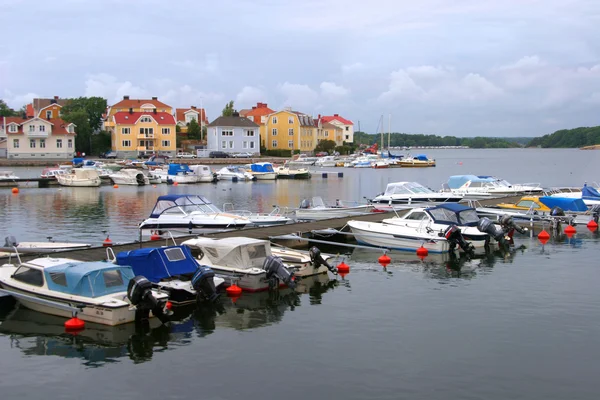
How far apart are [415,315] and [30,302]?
11.2 metres

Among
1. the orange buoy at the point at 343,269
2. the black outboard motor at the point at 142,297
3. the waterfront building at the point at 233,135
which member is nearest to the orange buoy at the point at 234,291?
the black outboard motor at the point at 142,297

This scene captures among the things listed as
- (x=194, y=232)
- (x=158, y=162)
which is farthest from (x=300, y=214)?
(x=158, y=162)

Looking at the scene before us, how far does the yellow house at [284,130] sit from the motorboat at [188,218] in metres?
102

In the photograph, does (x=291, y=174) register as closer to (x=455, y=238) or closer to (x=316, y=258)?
(x=455, y=238)

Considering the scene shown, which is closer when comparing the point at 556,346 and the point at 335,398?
the point at 335,398

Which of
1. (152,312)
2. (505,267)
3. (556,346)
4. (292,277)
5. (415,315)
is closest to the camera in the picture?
(556,346)

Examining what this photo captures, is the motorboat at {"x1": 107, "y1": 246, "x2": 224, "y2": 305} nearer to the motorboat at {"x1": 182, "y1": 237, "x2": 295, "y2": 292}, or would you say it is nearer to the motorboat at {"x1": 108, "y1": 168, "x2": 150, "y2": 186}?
the motorboat at {"x1": 182, "y1": 237, "x2": 295, "y2": 292}

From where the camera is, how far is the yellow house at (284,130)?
443 ft

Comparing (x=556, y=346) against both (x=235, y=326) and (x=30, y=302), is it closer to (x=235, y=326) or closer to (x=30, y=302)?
(x=235, y=326)

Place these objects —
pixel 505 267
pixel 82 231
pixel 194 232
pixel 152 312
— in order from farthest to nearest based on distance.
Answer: pixel 82 231, pixel 194 232, pixel 505 267, pixel 152 312

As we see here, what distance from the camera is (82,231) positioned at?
37531 millimetres

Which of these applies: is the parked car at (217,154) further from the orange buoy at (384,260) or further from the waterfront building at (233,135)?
the orange buoy at (384,260)

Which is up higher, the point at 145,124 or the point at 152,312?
the point at 145,124

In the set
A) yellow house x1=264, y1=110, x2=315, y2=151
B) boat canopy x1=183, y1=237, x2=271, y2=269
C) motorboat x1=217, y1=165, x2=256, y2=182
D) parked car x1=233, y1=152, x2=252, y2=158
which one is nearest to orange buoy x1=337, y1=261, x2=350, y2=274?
boat canopy x1=183, y1=237, x2=271, y2=269
